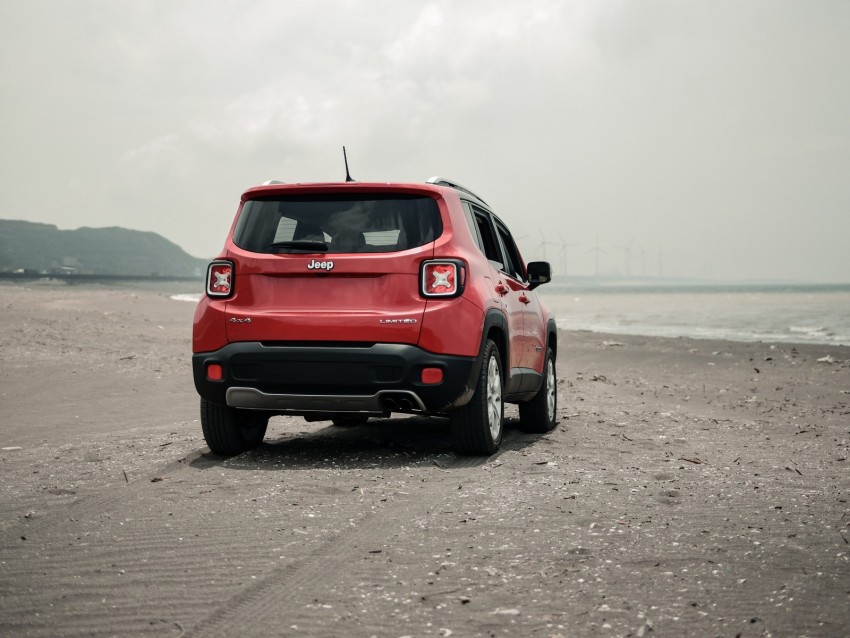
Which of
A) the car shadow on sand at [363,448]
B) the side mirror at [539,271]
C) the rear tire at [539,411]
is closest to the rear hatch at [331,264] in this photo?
the car shadow on sand at [363,448]

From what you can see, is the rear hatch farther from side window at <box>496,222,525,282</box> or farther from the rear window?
side window at <box>496,222,525,282</box>

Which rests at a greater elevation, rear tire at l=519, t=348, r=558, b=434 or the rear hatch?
the rear hatch

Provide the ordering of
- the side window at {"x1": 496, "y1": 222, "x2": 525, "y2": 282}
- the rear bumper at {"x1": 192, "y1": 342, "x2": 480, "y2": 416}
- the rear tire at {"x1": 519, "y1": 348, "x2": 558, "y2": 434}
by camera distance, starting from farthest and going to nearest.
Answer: the rear tire at {"x1": 519, "y1": 348, "x2": 558, "y2": 434}, the side window at {"x1": 496, "y1": 222, "x2": 525, "y2": 282}, the rear bumper at {"x1": 192, "y1": 342, "x2": 480, "y2": 416}

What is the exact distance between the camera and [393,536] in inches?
203

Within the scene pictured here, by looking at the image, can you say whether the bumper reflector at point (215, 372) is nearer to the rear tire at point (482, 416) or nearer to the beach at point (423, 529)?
the beach at point (423, 529)

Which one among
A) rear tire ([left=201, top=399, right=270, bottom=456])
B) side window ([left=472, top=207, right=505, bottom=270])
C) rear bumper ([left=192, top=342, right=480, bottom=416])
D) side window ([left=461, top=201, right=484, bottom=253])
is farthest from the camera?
side window ([left=472, top=207, right=505, bottom=270])

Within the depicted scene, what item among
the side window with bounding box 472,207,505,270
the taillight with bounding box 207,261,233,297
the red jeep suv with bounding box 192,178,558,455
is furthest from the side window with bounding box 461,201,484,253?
the taillight with bounding box 207,261,233,297

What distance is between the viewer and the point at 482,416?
24.0 feet

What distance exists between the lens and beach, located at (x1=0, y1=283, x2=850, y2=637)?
3963 mm

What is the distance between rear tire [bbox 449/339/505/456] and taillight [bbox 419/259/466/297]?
56 cm

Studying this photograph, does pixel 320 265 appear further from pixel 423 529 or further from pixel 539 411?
pixel 539 411

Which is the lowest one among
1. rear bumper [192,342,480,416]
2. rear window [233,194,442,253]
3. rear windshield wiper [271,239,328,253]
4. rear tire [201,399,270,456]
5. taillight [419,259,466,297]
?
rear tire [201,399,270,456]

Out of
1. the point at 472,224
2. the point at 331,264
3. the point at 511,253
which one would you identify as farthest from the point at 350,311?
the point at 511,253

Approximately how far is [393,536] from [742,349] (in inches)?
734
